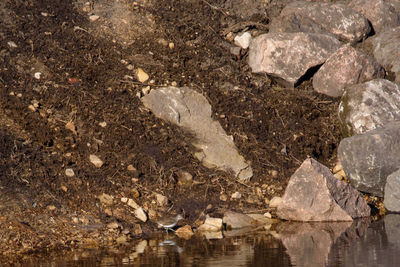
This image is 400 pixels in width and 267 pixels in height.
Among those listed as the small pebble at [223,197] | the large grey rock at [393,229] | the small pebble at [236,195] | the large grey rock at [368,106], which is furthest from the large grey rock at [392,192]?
the small pebble at [223,197]

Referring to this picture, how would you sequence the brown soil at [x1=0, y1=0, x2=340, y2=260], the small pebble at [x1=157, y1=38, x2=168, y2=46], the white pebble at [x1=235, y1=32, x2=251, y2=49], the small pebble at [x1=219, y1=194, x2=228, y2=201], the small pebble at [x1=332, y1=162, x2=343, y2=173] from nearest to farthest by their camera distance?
the brown soil at [x1=0, y1=0, x2=340, y2=260] < the small pebble at [x1=219, y1=194, x2=228, y2=201] < the small pebble at [x1=332, y1=162, x2=343, y2=173] < the small pebble at [x1=157, y1=38, x2=168, y2=46] < the white pebble at [x1=235, y1=32, x2=251, y2=49]

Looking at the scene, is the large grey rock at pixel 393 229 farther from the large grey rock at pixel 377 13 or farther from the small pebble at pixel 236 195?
the large grey rock at pixel 377 13

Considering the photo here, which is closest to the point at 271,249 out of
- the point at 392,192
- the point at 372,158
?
the point at 392,192

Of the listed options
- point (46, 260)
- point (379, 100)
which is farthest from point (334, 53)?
point (46, 260)

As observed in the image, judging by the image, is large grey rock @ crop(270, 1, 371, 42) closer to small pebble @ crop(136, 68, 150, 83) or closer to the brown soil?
the brown soil

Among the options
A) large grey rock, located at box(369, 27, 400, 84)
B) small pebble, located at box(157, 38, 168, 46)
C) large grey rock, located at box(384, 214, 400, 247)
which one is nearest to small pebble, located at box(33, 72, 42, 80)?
small pebble, located at box(157, 38, 168, 46)

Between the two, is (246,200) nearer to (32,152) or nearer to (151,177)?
(151,177)

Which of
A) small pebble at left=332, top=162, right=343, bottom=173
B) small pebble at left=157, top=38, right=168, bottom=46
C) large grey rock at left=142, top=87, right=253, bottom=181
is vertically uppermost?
small pebble at left=157, top=38, right=168, bottom=46

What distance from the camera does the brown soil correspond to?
8.09 m

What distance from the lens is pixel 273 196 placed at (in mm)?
9125

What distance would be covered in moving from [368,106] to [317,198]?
8.52 ft

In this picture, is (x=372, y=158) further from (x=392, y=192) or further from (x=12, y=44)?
(x=12, y=44)

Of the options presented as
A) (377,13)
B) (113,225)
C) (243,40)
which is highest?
(377,13)

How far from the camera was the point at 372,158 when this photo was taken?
8977mm
